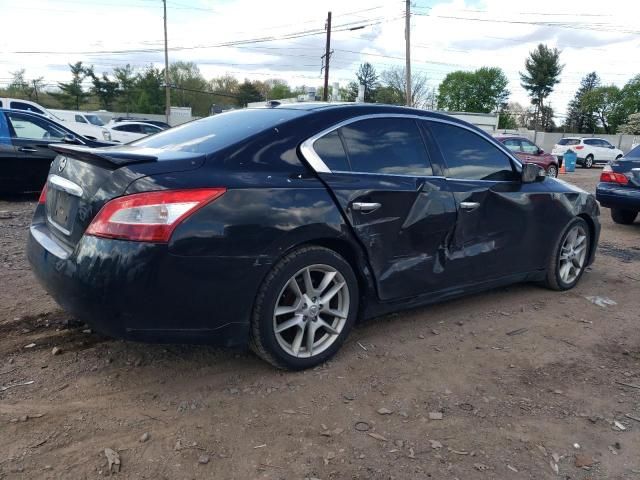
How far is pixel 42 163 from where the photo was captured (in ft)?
26.8

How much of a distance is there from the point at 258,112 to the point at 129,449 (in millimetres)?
2187

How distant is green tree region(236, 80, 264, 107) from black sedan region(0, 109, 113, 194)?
214ft

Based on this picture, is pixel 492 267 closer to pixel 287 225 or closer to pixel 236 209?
pixel 287 225

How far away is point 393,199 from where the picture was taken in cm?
337

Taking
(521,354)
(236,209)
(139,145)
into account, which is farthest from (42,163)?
(521,354)

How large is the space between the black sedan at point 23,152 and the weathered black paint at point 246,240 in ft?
18.5

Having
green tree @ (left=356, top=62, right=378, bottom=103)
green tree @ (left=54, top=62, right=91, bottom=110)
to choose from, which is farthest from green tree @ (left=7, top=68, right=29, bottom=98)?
Answer: green tree @ (left=356, top=62, right=378, bottom=103)

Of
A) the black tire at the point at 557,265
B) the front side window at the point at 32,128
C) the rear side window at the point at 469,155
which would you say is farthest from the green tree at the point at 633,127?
the rear side window at the point at 469,155

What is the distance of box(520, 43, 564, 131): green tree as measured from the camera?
229 ft

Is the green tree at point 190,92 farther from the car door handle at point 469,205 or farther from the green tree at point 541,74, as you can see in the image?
the car door handle at point 469,205

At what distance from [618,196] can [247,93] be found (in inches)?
2737

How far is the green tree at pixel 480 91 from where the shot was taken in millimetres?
94312

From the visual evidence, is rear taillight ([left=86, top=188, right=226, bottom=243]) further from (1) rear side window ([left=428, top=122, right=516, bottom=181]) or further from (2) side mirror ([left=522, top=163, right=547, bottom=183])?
(2) side mirror ([left=522, top=163, right=547, bottom=183])

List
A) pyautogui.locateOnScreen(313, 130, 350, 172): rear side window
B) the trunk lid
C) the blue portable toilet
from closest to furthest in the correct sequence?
the trunk lid < pyautogui.locateOnScreen(313, 130, 350, 172): rear side window < the blue portable toilet
